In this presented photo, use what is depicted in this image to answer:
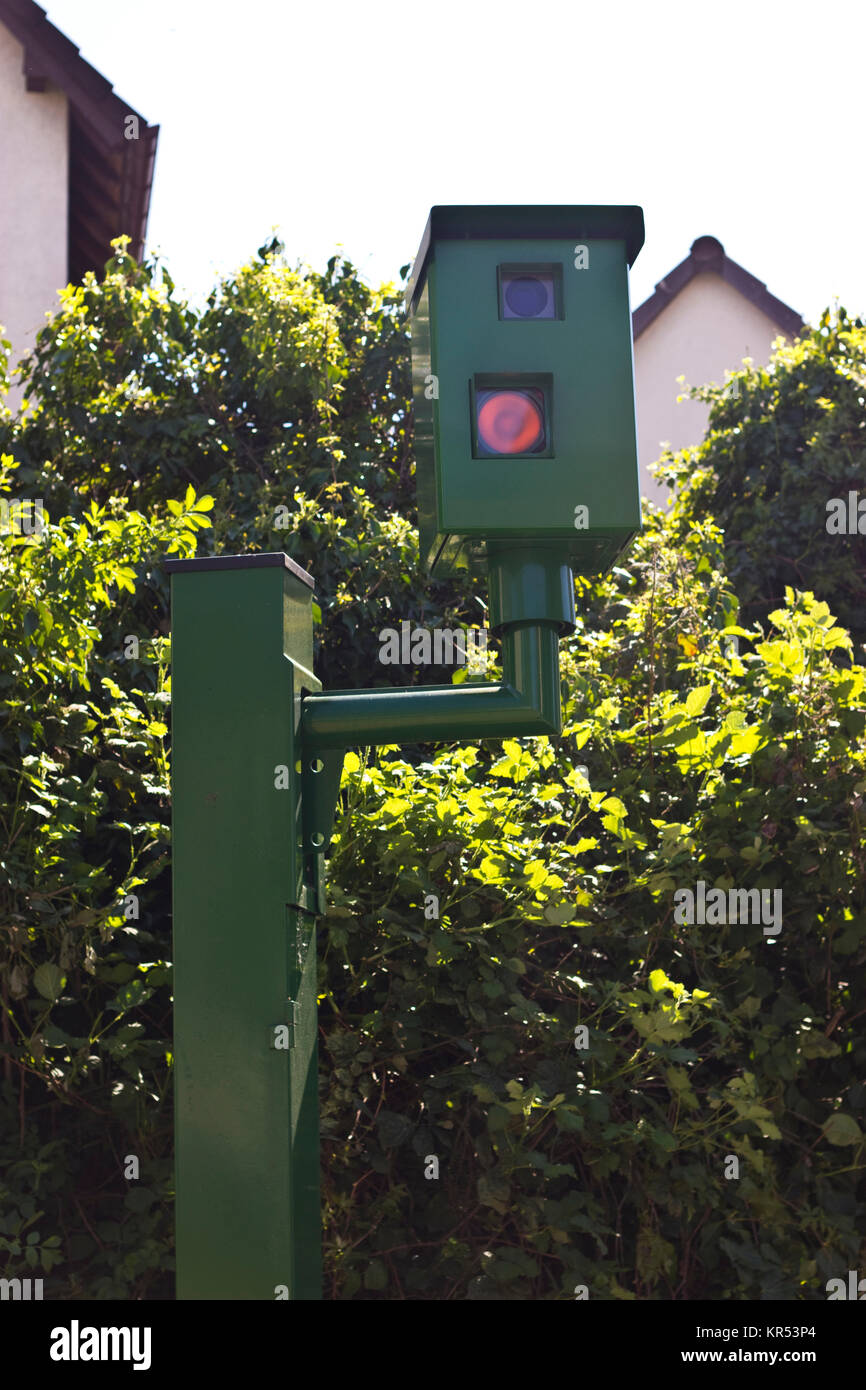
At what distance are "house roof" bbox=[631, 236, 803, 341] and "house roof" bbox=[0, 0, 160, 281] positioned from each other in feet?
23.7

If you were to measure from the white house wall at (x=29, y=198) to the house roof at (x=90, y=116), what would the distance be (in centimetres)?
12

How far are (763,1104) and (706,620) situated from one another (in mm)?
2256

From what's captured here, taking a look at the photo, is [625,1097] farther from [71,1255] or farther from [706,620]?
[706,620]

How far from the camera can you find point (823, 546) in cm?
695

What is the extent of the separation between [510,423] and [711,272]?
14.1m

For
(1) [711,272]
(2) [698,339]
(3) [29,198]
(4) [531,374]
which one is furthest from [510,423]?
(1) [711,272]

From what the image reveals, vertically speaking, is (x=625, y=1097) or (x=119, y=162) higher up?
(x=119, y=162)

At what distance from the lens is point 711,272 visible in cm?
1502

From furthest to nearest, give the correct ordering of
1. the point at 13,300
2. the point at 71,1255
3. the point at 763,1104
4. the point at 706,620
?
the point at 13,300, the point at 706,620, the point at 763,1104, the point at 71,1255

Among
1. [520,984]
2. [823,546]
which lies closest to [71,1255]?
[520,984]

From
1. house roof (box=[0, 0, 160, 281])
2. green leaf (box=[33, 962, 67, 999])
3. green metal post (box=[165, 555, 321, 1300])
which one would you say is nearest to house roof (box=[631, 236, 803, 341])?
house roof (box=[0, 0, 160, 281])

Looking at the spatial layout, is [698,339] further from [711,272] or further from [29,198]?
[29,198]

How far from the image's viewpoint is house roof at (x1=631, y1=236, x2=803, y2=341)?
14.6 m

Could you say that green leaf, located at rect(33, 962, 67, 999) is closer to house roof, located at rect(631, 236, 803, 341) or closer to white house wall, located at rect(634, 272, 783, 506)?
white house wall, located at rect(634, 272, 783, 506)
